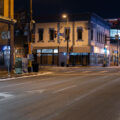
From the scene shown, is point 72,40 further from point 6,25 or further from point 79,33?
point 6,25

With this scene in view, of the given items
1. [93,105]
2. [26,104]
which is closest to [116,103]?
[93,105]

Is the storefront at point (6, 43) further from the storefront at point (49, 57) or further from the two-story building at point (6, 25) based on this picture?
the storefront at point (49, 57)

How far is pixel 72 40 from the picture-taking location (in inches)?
2023

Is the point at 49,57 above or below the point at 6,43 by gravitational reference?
below

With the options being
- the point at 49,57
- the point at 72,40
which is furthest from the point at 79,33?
the point at 49,57

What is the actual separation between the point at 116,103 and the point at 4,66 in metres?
24.7

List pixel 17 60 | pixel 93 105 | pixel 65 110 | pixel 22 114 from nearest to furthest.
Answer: pixel 22 114 < pixel 65 110 < pixel 93 105 < pixel 17 60

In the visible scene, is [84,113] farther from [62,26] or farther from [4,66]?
[62,26]

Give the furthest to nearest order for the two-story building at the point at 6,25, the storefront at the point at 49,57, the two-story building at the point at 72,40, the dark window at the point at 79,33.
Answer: the storefront at the point at 49,57
the dark window at the point at 79,33
the two-story building at the point at 72,40
the two-story building at the point at 6,25

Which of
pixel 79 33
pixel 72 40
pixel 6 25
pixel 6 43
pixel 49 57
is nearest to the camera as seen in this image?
pixel 6 25

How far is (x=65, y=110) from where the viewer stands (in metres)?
8.80

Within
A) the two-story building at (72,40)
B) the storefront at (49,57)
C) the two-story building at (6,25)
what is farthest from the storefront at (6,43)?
the storefront at (49,57)

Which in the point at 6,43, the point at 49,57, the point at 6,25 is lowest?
the point at 49,57

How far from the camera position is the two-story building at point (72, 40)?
1987 inches
